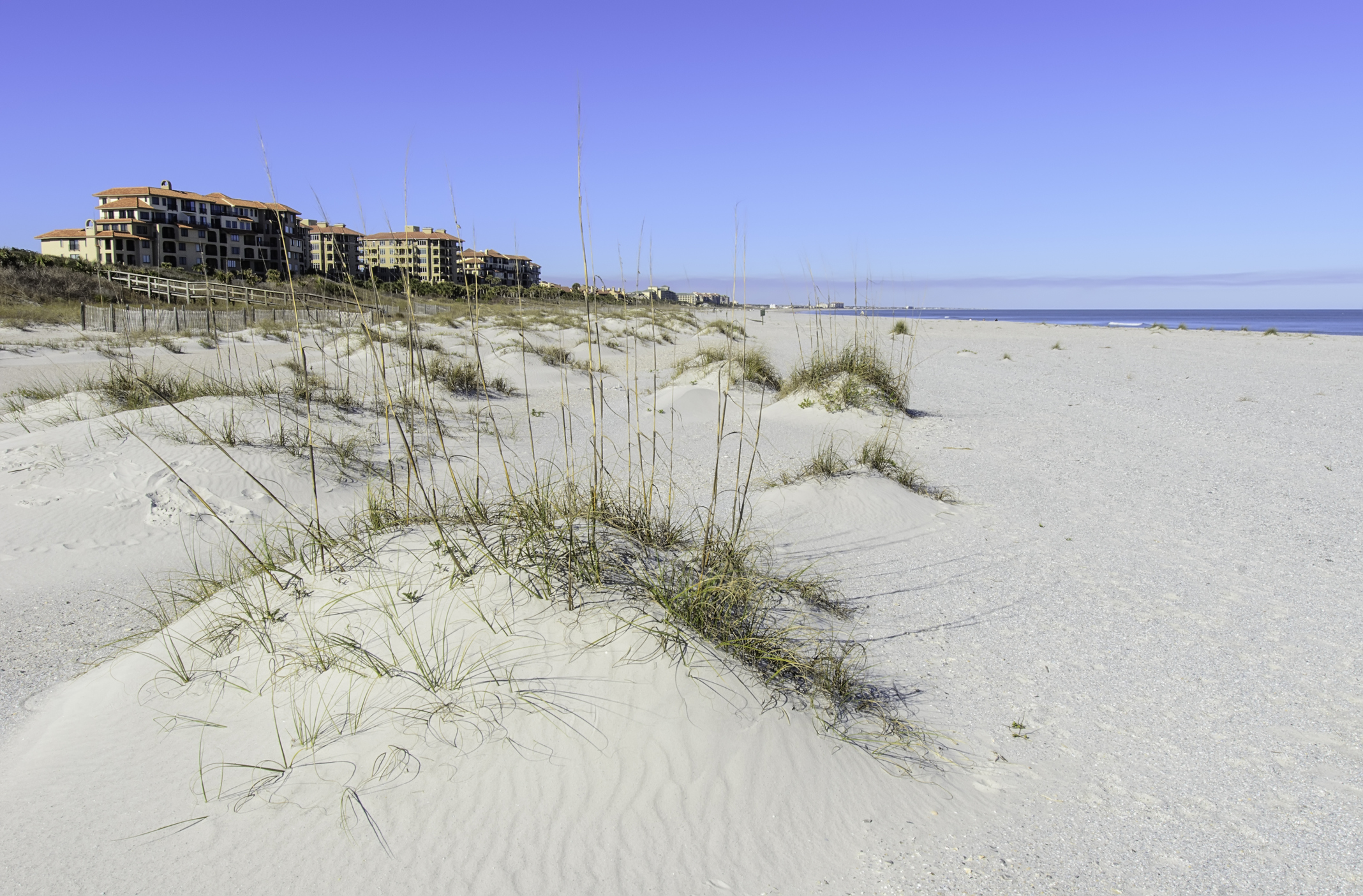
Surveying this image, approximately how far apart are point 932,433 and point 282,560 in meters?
5.11

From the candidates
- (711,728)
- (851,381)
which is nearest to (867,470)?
(851,381)

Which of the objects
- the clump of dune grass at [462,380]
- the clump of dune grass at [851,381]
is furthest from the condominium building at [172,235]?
the clump of dune grass at [851,381]

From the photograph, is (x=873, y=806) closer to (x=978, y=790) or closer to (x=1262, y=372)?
(x=978, y=790)

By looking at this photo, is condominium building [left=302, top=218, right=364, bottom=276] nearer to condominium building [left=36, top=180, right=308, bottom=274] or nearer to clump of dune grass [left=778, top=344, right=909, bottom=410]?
Answer: clump of dune grass [left=778, top=344, right=909, bottom=410]

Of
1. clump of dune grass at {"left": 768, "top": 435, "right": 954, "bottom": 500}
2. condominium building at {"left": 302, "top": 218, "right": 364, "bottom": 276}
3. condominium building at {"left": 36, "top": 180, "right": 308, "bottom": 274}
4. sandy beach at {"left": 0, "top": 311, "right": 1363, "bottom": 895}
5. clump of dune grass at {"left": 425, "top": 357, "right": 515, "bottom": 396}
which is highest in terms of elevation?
condominium building at {"left": 36, "top": 180, "right": 308, "bottom": 274}

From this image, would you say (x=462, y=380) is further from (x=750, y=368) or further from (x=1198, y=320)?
(x=1198, y=320)

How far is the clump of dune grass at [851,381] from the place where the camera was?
674 centimetres

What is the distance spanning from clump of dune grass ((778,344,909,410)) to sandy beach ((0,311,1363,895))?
114 inches

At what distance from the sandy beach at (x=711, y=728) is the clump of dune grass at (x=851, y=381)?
2.89 meters

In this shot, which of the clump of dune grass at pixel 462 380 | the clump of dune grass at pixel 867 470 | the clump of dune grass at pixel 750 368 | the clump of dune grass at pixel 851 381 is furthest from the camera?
the clump of dune grass at pixel 750 368

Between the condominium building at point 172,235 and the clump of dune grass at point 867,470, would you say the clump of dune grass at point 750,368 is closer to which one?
the clump of dune grass at point 867,470

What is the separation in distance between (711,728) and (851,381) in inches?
211

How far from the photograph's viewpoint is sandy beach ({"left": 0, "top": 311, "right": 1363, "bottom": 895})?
1.54 metres

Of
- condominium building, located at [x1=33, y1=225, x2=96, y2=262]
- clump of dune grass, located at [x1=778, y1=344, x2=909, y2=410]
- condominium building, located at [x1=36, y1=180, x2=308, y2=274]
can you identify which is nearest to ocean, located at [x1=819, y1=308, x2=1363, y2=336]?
clump of dune grass, located at [x1=778, y1=344, x2=909, y2=410]
